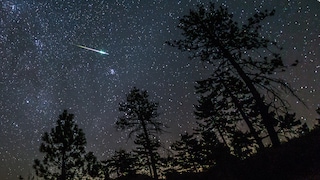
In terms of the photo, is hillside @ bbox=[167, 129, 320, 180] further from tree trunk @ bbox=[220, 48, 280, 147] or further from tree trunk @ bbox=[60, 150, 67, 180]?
tree trunk @ bbox=[60, 150, 67, 180]

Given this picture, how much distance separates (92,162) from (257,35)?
1678 cm

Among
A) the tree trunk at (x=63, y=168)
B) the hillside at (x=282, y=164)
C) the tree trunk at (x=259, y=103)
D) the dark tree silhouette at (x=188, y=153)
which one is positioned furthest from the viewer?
the dark tree silhouette at (x=188, y=153)

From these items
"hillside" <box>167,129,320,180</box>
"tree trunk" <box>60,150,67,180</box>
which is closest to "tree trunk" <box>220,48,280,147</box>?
"hillside" <box>167,129,320,180</box>

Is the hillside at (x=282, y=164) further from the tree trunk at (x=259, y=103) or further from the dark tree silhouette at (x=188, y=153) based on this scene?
the dark tree silhouette at (x=188, y=153)

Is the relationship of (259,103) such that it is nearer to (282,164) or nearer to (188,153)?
(282,164)

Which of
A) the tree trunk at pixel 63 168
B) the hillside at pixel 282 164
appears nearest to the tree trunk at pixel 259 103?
the hillside at pixel 282 164

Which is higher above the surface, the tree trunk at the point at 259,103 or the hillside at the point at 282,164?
the tree trunk at the point at 259,103

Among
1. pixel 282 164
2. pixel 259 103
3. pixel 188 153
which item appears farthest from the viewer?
pixel 188 153

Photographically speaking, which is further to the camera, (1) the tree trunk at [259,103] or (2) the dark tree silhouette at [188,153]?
(2) the dark tree silhouette at [188,153]

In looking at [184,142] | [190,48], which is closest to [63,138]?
[190,48]

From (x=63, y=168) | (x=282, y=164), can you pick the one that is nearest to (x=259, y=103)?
(x=282, y=164)

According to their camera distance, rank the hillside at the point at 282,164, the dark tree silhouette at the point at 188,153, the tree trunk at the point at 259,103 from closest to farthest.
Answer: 1. the hillside at the point at 282,164
2. the tree trunk at the point at 259,103
3. the dark tree silhouette at the point at 188,153

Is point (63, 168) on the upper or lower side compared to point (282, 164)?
upper

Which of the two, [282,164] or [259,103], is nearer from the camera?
[282,164]
